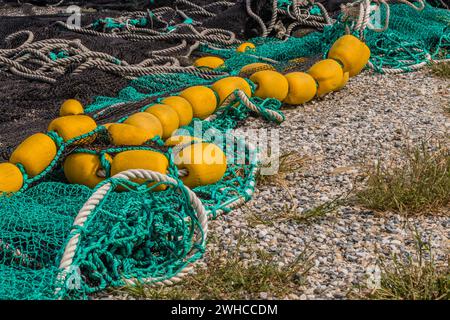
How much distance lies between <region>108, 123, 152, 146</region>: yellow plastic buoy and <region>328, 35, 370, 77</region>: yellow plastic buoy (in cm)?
193

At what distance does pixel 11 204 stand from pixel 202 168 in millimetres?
965

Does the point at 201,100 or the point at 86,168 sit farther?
the point at 201,100

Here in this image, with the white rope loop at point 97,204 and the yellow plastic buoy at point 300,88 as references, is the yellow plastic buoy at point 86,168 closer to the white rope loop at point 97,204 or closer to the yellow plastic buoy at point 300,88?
the white rope loop at point 97,204

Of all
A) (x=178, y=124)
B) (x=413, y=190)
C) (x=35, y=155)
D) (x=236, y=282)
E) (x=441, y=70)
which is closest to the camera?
(x=236, y=282)

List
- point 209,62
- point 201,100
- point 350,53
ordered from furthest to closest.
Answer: point 209,62
point 350,53
point 201,100

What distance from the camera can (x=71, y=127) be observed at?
3.80m

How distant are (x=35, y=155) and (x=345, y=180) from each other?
163 cm

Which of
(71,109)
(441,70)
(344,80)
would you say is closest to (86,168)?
(71,109)

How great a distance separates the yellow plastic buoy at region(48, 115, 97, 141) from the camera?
12.4 ft

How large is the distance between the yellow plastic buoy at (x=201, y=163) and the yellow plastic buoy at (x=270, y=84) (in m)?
1.16

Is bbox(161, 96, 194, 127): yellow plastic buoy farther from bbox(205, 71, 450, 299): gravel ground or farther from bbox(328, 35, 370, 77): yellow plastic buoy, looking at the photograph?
bbox(328, 35, 370, 77): yellow plastic buoy

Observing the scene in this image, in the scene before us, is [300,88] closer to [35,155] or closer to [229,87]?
[229,87]

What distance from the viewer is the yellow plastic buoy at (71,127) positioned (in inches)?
148

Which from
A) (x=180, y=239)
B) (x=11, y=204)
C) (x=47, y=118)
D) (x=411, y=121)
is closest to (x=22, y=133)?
(x=47, y=118)
